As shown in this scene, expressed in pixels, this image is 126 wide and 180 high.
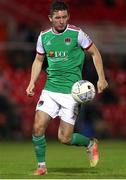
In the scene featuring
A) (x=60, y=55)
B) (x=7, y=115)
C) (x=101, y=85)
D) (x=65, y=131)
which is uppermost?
(x=60, y=55)

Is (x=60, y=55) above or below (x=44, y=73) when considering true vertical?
above

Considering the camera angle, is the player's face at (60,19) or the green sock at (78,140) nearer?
the player's face at (60,19)

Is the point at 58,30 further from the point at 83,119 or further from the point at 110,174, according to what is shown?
the point at 83,119

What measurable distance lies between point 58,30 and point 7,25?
13594mm

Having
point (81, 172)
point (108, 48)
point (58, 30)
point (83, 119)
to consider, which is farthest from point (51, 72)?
point (108, 48)

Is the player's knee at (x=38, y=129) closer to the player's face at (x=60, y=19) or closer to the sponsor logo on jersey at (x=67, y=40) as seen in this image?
the sponsor logo on jersey at (x=67, y=40)

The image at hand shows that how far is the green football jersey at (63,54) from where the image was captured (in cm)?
1337

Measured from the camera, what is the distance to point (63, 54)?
1337 centimetres

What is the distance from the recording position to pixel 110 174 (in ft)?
42.8

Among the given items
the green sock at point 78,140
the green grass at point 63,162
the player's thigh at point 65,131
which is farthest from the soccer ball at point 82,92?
the green grass at point 63,162

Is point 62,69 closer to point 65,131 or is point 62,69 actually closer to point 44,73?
point 65,131

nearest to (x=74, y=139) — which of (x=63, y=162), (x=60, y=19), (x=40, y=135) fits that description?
(x=40, y=135)

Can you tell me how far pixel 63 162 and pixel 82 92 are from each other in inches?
113

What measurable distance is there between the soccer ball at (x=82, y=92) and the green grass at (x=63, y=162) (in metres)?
1.07
